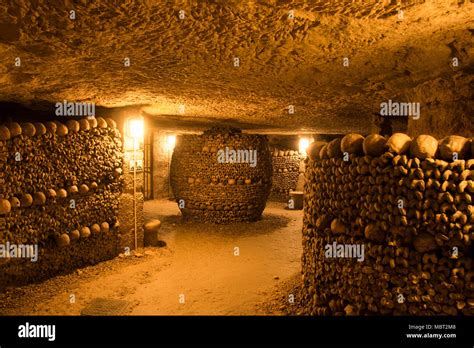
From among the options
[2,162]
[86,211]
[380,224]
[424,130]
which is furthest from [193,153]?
[380,224]

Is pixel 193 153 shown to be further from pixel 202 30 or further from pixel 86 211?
pixel 202 30

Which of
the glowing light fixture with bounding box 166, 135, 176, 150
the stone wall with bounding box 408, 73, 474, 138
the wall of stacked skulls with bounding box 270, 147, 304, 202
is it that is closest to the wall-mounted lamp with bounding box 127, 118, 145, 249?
the stone wall with bounding box 408, 73, 474, 138

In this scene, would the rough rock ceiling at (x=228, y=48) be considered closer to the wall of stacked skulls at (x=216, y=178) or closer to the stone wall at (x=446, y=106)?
the stone wall at (x=446, y=106)

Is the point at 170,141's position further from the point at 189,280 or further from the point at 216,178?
the point at 189,280

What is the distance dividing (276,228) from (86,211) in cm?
458

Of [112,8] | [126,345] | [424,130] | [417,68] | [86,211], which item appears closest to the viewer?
[112,8]

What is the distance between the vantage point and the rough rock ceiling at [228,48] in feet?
7.61

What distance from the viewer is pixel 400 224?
8.77ft

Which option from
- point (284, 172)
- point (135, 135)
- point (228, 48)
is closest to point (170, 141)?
point (284, 172)

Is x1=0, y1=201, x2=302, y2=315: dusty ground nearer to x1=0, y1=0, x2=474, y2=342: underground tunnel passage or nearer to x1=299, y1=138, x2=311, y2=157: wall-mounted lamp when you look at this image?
x1=0, y1=0, x2=474, y2=342: underground tunnel passage

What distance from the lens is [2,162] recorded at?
13.7 feet

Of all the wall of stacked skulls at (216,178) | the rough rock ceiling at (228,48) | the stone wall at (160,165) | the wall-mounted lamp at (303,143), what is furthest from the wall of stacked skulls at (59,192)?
the wall-mounted lamp at (303,143)

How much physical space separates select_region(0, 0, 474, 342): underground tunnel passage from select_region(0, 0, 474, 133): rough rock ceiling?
0.07 ft

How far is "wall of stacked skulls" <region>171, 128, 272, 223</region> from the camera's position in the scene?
8.47 m
